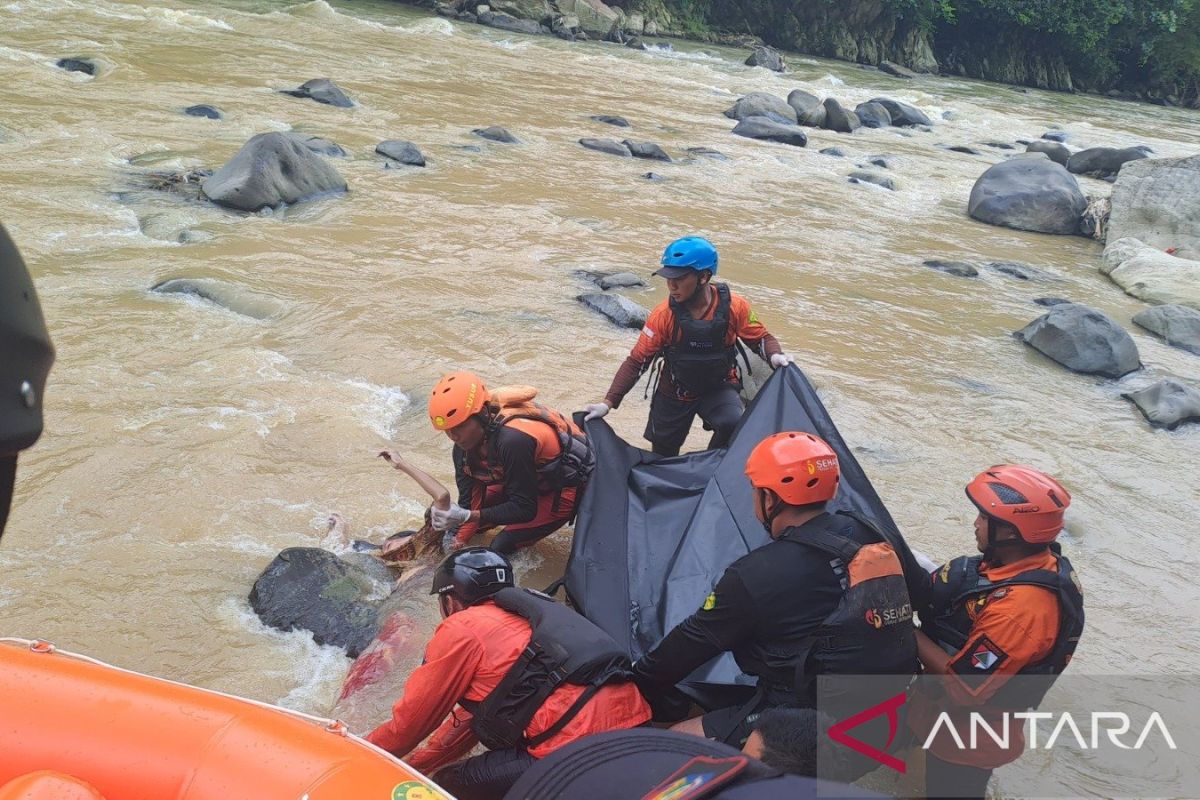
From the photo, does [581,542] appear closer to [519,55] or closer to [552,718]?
[552,718]

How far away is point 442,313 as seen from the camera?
8.48 m

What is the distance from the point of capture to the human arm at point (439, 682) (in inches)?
129

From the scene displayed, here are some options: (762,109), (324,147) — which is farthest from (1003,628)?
(762,109)

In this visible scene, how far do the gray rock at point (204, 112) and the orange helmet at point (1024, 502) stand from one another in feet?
41.6

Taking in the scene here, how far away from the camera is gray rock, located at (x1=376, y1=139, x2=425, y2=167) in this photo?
1291 centimetres

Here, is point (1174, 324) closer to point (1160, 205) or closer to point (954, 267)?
point (954, 267)

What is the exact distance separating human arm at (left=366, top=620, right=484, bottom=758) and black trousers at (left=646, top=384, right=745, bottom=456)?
2.64 metres

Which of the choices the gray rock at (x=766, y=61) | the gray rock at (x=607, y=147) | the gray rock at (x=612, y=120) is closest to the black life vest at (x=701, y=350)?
the gray rock at (x=607, y=147)

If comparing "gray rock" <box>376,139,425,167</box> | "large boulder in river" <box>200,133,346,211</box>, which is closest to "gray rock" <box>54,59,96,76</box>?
"gray rock" <box>376,139,425,167</box>

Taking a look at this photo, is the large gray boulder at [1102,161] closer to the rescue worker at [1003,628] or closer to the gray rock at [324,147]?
the gray rock at [324,147]

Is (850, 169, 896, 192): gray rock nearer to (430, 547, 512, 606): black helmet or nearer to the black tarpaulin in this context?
the black tarpaulin

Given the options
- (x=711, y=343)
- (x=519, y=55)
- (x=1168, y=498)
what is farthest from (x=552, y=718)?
(x=519, y=55)

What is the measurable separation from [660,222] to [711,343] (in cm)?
677

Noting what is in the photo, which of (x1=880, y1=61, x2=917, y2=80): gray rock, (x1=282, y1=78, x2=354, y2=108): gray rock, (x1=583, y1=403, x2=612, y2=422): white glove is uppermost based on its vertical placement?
(x1=880, y1=61, x2=917, y2=80): gray rock
